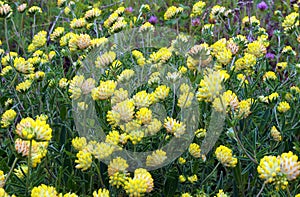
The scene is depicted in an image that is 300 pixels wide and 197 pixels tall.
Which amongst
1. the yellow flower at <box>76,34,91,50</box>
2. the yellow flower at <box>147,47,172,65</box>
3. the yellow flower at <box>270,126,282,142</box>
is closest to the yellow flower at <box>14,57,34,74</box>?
the yellow flower at <box>76,34,91,50</box>

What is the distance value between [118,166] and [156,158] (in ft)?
0.45

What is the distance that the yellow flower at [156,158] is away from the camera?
52.4 inches

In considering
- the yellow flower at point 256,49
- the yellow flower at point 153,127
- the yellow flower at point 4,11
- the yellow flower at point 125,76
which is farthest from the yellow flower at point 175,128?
the yellow flower at point 4,11

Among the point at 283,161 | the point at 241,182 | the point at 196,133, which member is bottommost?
the point at 241,182

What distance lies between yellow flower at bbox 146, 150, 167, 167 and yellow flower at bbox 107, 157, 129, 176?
0.33 feet

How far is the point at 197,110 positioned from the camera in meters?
1.55

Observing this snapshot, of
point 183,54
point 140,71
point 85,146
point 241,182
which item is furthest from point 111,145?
point 183,54

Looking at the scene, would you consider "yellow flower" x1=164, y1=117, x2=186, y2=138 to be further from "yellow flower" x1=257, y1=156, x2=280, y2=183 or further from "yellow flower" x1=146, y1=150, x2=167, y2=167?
"yellow flower" x1=257, y1=156, x2=280, y2=183

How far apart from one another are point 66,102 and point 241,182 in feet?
2.43

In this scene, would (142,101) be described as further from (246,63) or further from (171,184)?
(246,63)

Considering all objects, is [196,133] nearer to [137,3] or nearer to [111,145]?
[111,145]

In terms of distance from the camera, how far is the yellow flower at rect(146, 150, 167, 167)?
133cm

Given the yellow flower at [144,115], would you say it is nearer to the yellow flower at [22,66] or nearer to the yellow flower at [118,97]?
the yellow flower at [118,97]

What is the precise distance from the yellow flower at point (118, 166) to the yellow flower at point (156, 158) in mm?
101
